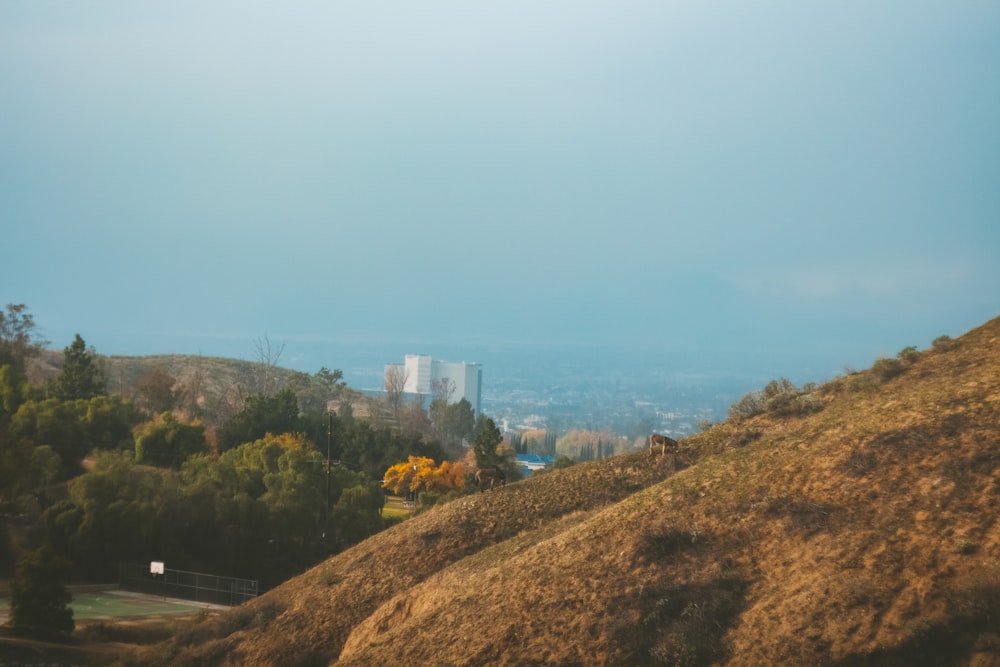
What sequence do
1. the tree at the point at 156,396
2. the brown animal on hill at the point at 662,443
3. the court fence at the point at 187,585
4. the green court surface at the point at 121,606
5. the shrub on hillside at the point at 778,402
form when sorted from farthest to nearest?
the tree at the point at 156,396 → the court fence at the point at 187,585 → the green court surface at the point at 121,606 → the brown animal on hill at the point at 662,443 → the shrub on hillside at the point at 778,402

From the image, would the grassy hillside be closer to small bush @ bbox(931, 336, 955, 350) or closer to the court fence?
small bush @ bbox(931, 336, 955, 350)

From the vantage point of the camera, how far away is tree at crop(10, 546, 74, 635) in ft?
96.6

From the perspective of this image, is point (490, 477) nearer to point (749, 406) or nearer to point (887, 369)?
point (749, 406)

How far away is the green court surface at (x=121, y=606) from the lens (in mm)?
36531

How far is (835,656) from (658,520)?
716 cm

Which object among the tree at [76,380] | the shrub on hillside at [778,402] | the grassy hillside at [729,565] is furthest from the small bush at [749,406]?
the tree at [76,380]

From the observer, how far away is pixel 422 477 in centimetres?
7406

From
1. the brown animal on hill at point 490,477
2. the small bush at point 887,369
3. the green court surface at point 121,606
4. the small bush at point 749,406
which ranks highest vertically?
the small bush at point 887,369

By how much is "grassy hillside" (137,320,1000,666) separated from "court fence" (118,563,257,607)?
13375mm

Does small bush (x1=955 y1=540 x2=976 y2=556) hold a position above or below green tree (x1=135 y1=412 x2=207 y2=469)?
above

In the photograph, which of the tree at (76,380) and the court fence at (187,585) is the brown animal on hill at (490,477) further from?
the tree at (76,380)

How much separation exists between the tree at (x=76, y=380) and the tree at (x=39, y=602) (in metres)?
50.9

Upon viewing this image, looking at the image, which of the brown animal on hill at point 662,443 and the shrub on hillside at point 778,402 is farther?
the brown animal on hill at point 662,443

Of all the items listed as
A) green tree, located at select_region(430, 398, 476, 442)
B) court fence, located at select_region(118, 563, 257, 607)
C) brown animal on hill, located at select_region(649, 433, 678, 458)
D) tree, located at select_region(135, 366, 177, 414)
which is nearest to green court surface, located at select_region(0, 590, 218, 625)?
court fence, located at select_region(118, 563, 257, 607)
